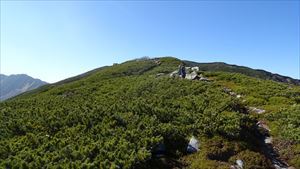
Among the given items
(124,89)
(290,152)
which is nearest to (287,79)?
(124,89)

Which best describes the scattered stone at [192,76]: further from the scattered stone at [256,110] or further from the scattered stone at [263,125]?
the scattered stone at [263,125]

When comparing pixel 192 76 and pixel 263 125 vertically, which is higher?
pixel 192 76

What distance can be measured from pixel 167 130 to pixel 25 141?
957cm

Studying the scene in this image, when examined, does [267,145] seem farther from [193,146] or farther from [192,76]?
[192,76]

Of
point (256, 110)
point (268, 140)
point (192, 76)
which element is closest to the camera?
point (268, 140)

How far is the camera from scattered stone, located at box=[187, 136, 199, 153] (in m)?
23.3

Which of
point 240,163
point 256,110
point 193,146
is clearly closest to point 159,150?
point 193,146

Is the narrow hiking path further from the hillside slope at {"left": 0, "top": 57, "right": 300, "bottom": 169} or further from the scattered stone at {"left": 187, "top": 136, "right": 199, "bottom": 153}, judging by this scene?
the scattered stone at {"left": 187, "top": 136, "right": 199, "bottom": 153}

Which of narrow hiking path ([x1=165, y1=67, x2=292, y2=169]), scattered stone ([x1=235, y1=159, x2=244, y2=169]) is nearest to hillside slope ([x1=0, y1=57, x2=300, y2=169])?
narrow hiking path ([x1=165, y1=67, x2=292, y2=169])

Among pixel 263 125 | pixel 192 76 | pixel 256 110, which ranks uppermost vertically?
pixel 192 76

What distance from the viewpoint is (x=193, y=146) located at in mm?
23625

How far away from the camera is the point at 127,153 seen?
20688 millimetres

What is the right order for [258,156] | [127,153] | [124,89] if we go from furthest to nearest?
1. [124,89]
2. [258,156]
3. [127,153]

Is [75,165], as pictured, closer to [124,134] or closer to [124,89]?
[124,134]
